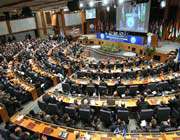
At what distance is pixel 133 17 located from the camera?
27141 mm

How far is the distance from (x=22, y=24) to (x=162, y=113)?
3279 cm

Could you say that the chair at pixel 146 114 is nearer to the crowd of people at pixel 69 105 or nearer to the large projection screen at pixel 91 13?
the crowd of people at pixel 69 105

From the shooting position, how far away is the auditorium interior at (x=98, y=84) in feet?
30.3

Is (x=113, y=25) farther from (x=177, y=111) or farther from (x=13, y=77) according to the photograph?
(x=177, y=111)

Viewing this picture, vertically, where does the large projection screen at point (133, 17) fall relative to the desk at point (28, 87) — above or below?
above

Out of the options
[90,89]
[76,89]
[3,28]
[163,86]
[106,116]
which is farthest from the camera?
[3,28]

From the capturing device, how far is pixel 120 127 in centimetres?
904

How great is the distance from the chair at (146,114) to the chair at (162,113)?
13.1 inches

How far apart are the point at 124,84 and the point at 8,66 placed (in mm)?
12731

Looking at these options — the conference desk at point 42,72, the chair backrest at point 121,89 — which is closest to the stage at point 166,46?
the chair backrest at point 121,89

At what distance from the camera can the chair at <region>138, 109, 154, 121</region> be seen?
9.80m

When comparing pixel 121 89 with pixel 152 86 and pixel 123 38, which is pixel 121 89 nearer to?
pixel 152 86

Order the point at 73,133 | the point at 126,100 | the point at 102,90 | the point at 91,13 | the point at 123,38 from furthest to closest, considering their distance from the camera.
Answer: the point at 91,13 < the point at 123,38 < the point at 102,90 < the point at 126,100 < the point at 73,133

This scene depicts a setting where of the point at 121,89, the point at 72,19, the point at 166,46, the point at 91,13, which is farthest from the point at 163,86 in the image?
the point at 72,19
